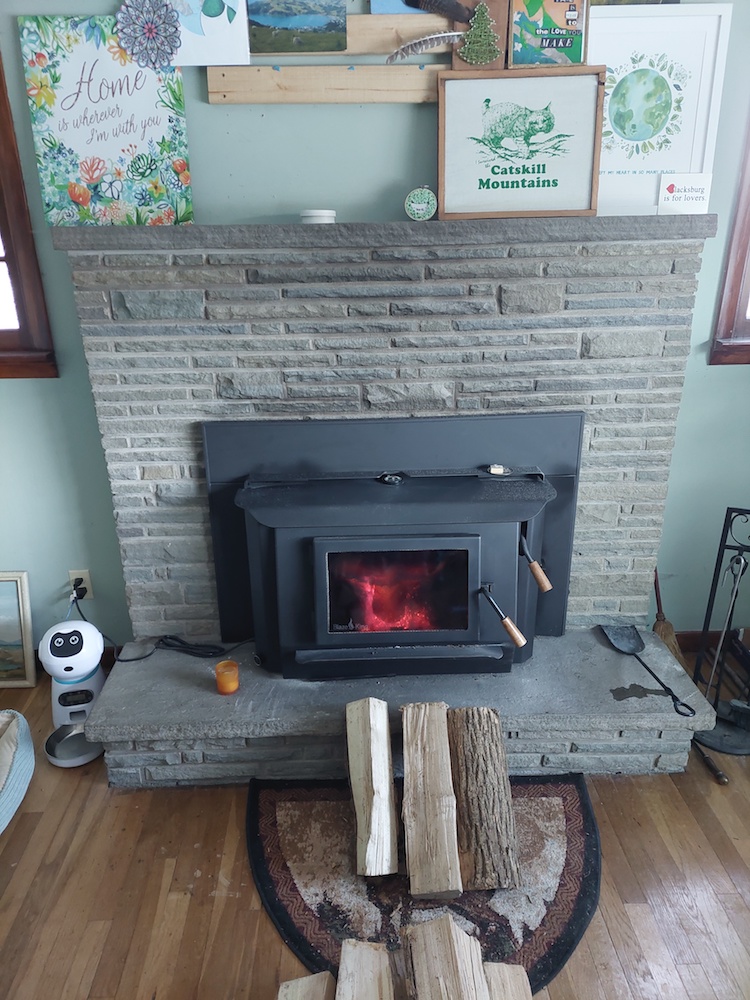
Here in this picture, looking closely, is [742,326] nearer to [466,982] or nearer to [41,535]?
[466,982]

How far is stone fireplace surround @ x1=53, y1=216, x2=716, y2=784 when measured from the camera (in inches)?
72.7

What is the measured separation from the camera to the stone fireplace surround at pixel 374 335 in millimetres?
1846

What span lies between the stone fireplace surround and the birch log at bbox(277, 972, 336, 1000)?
724mm

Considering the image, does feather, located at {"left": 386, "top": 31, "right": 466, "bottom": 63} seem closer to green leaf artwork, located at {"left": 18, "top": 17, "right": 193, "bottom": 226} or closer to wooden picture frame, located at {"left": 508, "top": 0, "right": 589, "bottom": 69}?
wooden picture frame, located at {"left": 508, "top": 0, "right": 589, "bottom": 69}

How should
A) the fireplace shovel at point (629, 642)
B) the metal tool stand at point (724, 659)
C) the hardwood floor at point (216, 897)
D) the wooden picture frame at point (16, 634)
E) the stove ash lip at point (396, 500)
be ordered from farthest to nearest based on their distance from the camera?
the wooden picture frame at point (16, 634), the metal tool stand at point (724, 659), the fireplace shovel at point (629, 642), the stove ash lip at point (396, 500), the hardwood floor at point (216, 897)

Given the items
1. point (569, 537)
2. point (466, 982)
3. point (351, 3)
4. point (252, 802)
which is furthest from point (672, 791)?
point (351, 3)

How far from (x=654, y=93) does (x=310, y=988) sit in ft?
7.47

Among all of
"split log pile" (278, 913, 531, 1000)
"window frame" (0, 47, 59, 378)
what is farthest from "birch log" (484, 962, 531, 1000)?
"window frame" (0, 47, 59, 378)

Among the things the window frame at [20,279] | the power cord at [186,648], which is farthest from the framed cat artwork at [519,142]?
the power cord at [186,648]

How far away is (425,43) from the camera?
177 cm

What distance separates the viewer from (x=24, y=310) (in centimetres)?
211

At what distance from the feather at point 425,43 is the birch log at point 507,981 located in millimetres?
2096

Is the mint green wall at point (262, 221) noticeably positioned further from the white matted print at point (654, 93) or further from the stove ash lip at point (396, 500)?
the stove ash lip at point (396, 500)

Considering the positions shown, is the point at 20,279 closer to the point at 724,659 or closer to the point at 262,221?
Result: the point at 262,221
